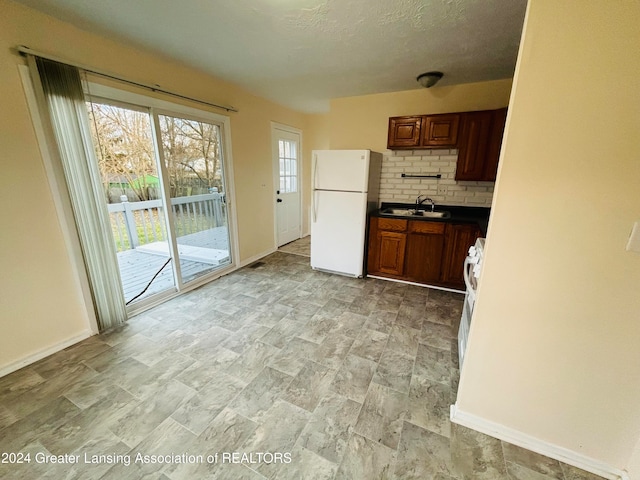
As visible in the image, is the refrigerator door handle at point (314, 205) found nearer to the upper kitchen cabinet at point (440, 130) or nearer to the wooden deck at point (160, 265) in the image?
the wooden deck at point (160, 265)

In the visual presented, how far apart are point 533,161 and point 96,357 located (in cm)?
304

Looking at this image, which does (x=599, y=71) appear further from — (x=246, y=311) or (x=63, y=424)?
(x=63, y=424)

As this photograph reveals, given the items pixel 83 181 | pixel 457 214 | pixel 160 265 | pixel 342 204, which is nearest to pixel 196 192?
pixel 83 181

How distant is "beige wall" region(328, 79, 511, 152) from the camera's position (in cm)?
297

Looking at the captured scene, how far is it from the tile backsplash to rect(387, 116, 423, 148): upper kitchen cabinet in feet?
0.79

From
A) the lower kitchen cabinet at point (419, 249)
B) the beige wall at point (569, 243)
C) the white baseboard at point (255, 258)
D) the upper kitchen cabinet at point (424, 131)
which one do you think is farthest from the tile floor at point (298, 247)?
the beige wall at point (569, 243)

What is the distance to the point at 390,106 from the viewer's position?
11.2 feet

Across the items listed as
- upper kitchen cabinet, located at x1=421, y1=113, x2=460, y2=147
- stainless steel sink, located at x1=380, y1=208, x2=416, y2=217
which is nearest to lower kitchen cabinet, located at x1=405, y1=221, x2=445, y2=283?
A: stainless steel sink, located at x1=380, y1=208, x2=416, y2=217

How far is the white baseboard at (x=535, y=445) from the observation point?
120cm

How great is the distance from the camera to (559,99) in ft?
3.32

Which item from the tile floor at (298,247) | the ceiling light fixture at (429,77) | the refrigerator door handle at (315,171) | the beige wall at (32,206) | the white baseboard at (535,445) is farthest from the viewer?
the tile floor at (298,247)

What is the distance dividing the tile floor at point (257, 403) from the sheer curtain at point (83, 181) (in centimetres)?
33

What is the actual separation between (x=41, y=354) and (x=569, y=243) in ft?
11.2

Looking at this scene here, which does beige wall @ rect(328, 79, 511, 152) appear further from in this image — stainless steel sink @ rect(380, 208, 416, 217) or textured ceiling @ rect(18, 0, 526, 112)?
stainless steel sink @ rect(380, 208, 416, 217)
